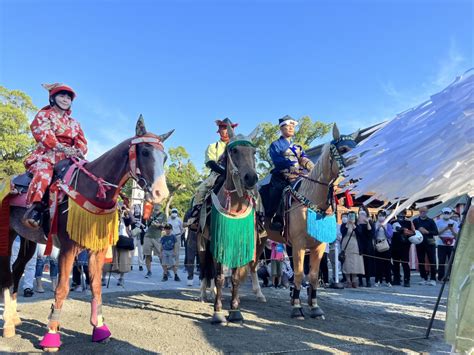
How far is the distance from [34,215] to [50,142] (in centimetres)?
90

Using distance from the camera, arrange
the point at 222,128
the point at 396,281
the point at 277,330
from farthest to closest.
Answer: the point at 396,281
the point at 222,128
the point at 277,330

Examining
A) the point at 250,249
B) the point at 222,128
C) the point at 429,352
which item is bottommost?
the point at 429,352

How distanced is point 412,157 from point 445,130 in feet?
1.04

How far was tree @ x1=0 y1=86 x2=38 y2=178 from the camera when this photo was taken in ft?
83.5

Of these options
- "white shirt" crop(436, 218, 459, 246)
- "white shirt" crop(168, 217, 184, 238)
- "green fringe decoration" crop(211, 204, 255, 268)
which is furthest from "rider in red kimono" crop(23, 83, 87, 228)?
"white shirt" crop(436, 218, 459, 246)

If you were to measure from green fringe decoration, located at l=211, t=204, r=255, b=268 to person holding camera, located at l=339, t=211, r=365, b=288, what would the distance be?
6108 mm

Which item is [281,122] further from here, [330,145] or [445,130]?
[445,130]

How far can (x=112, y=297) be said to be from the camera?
7.58 metres

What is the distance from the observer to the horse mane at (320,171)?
620cm

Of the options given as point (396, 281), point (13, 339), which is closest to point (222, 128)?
point (13, 339)

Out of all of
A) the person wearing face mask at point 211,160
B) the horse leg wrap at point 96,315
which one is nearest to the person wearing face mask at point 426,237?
the person wearing face mask at point 211,160

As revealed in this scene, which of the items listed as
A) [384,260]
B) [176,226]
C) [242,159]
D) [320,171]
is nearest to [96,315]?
[242,159]

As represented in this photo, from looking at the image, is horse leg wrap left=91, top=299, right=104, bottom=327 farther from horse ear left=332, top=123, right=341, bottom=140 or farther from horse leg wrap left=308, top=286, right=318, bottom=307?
horse ear left=332, top=123, right=341, bottom=140

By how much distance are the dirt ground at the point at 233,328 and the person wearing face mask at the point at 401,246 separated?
4040 mm
